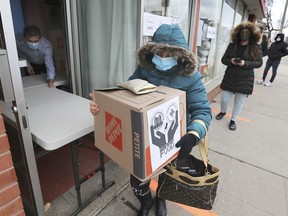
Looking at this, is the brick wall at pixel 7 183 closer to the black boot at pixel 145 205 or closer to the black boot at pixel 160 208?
the black boot at pixel 145 205

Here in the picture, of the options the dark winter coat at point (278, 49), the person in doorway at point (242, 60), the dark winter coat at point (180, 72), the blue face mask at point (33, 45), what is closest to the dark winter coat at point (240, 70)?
the person in doorway at point (242, 60)

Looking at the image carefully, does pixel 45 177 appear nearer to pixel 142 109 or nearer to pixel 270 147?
pixel 142 109

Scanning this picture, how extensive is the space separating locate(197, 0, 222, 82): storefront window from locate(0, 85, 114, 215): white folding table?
2868mm

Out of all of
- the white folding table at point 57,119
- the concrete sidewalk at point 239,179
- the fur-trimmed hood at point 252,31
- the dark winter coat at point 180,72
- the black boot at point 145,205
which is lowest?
the concrete sidewalk at point 239,179

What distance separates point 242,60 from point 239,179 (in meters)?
1.79

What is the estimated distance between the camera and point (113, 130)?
1261 mm

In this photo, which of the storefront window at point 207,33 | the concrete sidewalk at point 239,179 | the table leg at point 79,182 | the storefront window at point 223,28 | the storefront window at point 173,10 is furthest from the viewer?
the storefront window at point 223,28

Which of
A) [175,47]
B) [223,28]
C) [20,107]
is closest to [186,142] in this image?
[175,47]

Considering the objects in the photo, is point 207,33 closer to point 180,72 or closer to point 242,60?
point 242,60

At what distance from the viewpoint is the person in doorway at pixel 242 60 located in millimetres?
3150

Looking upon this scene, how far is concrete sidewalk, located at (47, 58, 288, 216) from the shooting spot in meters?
2.02

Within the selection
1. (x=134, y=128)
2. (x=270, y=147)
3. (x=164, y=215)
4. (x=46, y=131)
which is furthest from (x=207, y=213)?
(x=270, y=147)

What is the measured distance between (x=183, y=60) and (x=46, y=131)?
105 centimetres

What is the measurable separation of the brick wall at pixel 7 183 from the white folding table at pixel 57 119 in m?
0.19
